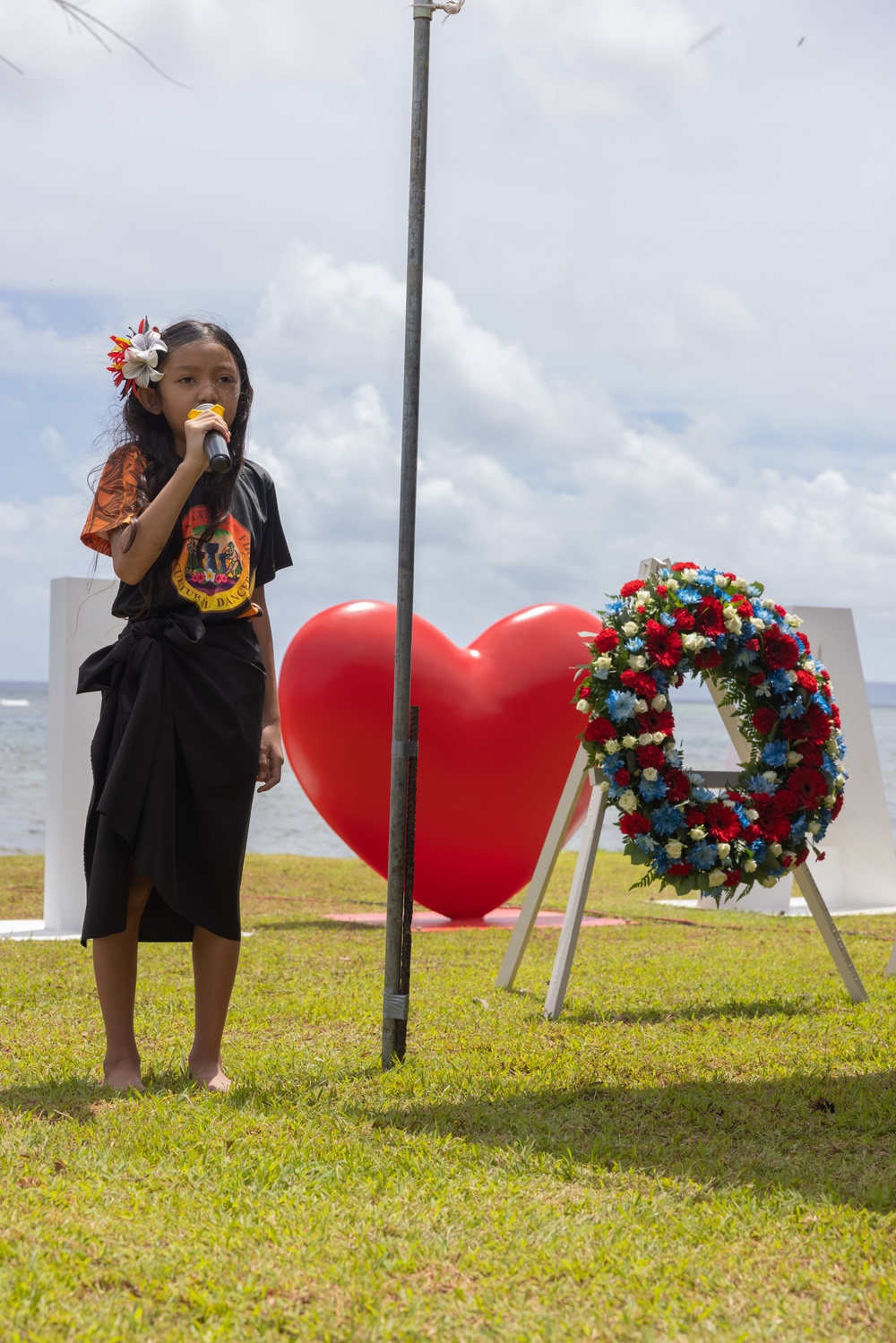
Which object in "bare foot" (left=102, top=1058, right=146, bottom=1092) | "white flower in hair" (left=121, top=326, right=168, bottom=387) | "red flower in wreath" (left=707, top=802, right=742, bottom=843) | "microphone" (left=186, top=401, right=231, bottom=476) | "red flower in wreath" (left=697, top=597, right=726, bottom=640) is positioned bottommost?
"bare foot" (left=102, top=1058, right=146, bottom=1092)

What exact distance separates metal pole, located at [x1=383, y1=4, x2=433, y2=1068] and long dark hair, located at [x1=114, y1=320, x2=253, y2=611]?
48cm

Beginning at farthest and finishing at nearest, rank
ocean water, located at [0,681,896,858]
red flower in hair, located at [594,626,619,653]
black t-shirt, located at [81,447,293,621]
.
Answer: ocean water, located at [0,681,896,858] < red flower in hair, located at [594,626,619,653] < black t-shirt, located at [81,447,293,621]

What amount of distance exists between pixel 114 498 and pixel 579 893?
92.7 inches

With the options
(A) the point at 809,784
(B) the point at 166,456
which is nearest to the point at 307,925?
(A) the point at 809,784

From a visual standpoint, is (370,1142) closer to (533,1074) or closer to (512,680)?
(533,1074)

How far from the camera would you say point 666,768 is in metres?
4.56

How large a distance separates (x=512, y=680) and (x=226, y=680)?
13.3ft

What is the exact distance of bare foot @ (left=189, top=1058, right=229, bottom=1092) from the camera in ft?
10.8

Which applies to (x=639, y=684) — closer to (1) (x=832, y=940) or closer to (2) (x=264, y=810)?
(1) (x=832, y=940)

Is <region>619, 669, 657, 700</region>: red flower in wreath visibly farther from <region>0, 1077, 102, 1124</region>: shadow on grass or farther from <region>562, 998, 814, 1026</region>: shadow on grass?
<region>0, 1077, 102, 1124</region>: shadow on grass

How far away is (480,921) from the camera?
7566mm

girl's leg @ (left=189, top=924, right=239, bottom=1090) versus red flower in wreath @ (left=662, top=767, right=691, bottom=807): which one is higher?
red flower in wreath @ (left=662, top=767, right=691, bottom=807)

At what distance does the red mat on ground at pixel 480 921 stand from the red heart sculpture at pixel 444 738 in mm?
165

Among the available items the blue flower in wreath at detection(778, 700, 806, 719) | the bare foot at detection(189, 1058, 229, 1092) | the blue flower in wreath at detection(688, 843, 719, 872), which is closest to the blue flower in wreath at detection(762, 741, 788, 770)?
the blue flower in wreath at detection(778, 700, 806, 719)
